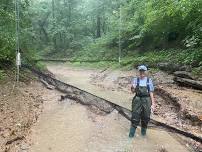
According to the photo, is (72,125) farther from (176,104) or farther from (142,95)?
(176,104)

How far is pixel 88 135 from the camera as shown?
407 inches

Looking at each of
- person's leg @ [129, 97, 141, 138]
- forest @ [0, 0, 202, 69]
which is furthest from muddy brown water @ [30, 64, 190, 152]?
forest @ [0, 0, 202, 69]

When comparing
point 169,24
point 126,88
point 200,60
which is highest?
point 169,24

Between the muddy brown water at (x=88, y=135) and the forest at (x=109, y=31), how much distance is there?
6.11 metres

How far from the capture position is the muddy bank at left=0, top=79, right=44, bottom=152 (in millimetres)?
9633

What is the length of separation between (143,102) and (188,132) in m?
1.57

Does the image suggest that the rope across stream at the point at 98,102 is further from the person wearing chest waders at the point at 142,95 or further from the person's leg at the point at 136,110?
the person's leg at the point at 136,110

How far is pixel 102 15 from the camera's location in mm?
44688

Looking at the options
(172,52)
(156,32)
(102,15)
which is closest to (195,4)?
(172,52)

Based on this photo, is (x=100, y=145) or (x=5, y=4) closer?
(x=100, y=145)

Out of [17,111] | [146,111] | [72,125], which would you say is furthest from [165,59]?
[146,111]

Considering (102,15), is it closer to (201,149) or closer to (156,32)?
(156,32)

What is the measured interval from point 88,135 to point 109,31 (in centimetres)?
3050

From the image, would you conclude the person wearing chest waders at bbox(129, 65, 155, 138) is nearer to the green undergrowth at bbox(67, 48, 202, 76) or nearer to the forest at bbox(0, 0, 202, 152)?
the forest at bbox(0, 0, 202, 152)
